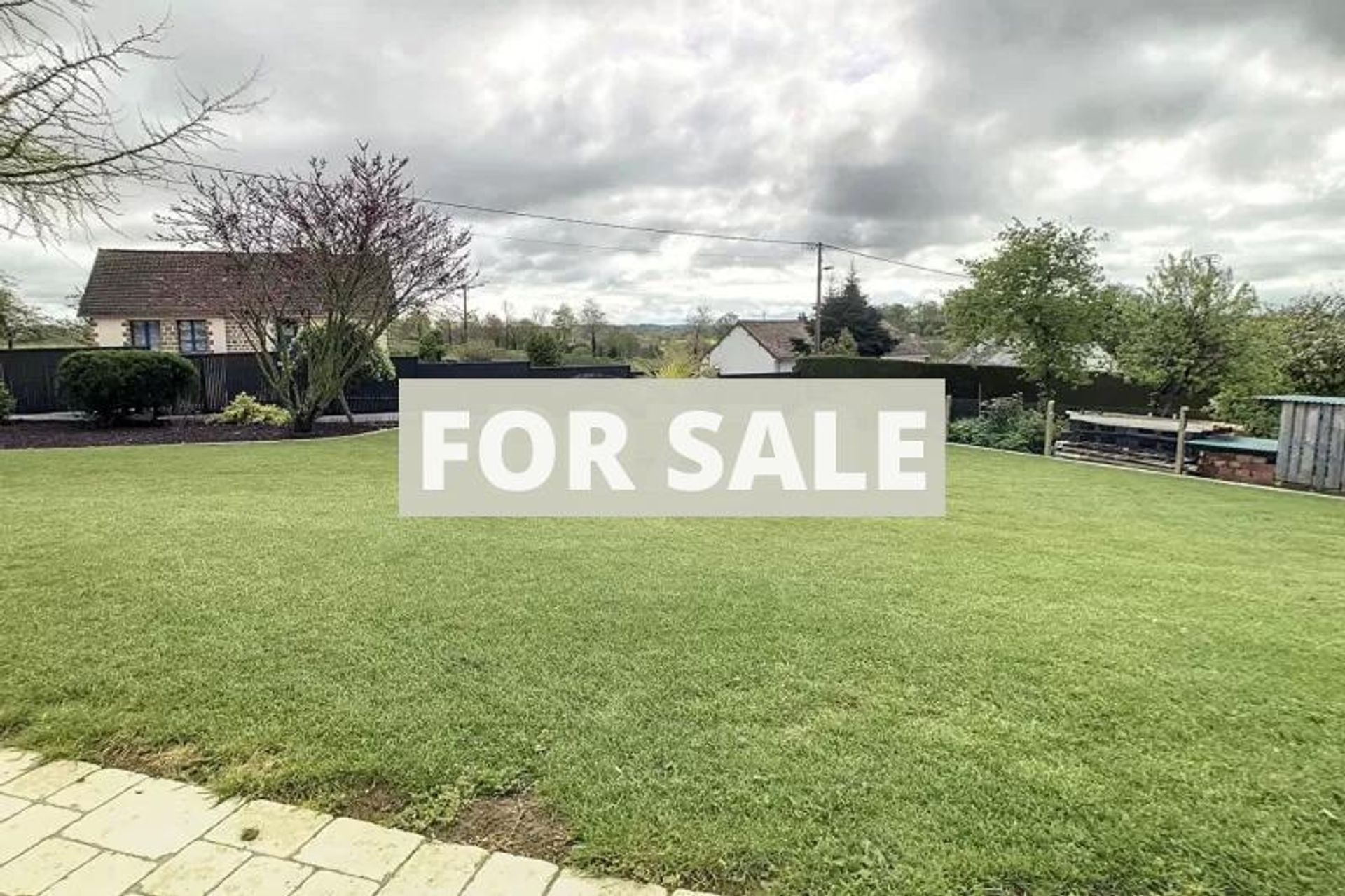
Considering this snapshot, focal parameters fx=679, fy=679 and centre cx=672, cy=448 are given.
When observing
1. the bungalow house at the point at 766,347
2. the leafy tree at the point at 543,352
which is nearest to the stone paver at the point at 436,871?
the leafy tree at the point at 543,352

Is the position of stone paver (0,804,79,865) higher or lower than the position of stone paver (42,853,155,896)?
lower

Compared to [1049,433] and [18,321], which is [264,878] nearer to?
[1049,433]

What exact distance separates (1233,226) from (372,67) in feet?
67.9

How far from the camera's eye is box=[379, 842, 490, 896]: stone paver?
5.66 feet

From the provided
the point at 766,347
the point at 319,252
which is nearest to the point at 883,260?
the point at 766,347

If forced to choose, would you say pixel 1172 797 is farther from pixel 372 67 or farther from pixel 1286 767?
pixel 372 67

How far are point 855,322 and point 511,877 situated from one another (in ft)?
119

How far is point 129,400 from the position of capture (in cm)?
1204

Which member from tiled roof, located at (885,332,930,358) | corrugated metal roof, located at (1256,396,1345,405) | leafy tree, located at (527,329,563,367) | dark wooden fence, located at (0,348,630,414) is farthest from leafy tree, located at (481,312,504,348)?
corrugated metal roof, located at (1256,396,1345,405)

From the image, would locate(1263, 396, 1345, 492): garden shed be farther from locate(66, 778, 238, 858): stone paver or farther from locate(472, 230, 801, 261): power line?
locate(472, 230, 801, 261): power line

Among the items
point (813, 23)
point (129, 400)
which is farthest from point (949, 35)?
point (129, 400)

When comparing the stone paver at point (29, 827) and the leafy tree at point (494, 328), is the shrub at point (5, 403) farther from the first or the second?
the leafy tree at point (494, 328)

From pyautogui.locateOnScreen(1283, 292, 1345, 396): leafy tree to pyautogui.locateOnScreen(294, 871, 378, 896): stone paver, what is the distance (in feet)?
57.5
